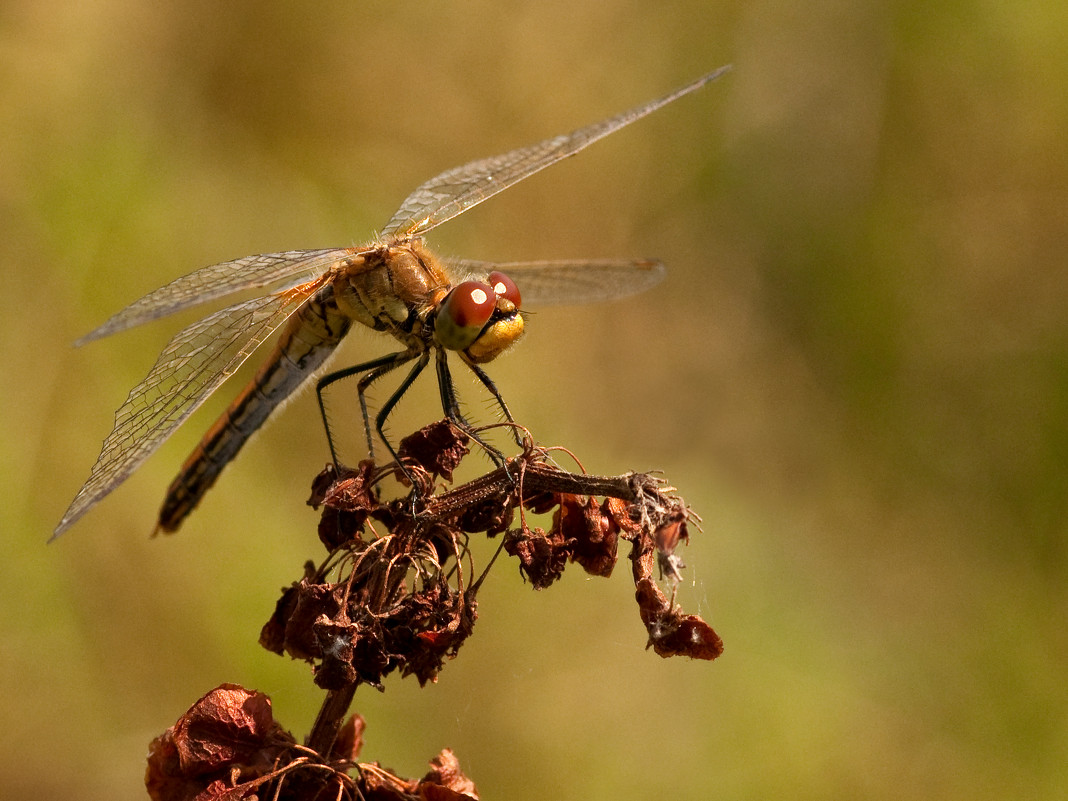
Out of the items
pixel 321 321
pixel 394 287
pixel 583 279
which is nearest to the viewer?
pixel 394 287

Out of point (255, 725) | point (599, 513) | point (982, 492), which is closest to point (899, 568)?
point (982, 492)

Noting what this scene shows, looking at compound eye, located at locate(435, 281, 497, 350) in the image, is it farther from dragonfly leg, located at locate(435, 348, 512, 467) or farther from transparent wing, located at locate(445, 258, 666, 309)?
transparent wing, located at locate(445, 258, 666, 309)

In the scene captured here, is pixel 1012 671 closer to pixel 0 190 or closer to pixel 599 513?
pixel 599 513

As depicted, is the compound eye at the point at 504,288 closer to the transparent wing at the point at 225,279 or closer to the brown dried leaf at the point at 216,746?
the transparent wing at the point at 225,279

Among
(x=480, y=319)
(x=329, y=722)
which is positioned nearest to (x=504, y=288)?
(x=480, y=319)

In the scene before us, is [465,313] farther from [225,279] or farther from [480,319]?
[225,279]

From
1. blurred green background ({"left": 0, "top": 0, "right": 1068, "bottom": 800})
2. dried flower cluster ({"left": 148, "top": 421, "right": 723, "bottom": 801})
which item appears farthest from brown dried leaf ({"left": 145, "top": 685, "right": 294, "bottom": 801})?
blurred green background ({"left": 0, "top": 0, "right": 1068, "bottom": 800})
